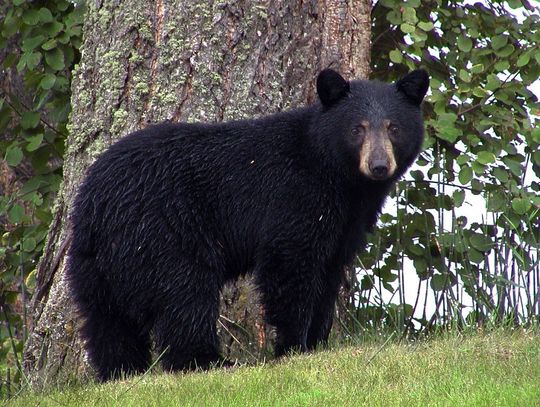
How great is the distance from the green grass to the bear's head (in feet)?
3.63

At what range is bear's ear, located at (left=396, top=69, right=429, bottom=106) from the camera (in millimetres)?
6129

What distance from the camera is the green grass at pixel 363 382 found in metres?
4.57

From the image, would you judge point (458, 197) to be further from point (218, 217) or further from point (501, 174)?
point (218, 217)

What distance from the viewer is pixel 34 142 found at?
24.4ft

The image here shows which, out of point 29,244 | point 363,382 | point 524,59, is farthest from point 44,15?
point 363,382

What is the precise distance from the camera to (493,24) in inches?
296

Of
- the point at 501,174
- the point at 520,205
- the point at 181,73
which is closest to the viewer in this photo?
the point at 181,73

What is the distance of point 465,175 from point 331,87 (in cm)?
137

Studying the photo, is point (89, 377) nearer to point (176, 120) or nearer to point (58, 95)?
point (176, 120)

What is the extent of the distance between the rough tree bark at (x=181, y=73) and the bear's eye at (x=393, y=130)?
0.92m

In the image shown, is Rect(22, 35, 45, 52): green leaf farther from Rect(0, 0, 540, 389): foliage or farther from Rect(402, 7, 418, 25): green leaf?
Rect(402, 7, 418, 25): green leaf

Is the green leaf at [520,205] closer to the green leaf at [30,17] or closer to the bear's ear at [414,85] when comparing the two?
the bear's ear at [414,85]

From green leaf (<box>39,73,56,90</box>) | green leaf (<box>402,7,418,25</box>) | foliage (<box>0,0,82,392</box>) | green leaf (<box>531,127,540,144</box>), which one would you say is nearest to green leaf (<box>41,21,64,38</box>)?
foliage (<box>0,0,82,392</box>)

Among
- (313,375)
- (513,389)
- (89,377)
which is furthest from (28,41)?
(513,389)
